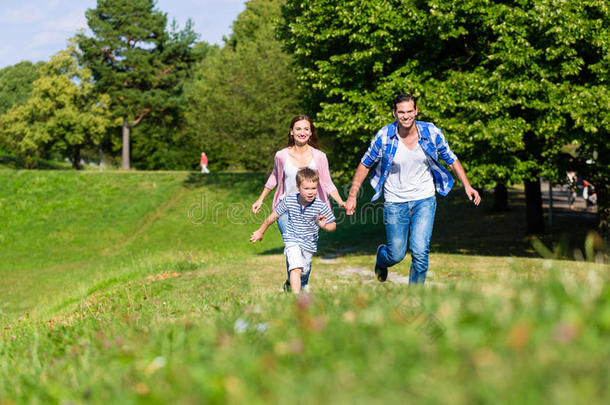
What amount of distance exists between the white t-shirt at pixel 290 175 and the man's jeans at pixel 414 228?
3.80ft

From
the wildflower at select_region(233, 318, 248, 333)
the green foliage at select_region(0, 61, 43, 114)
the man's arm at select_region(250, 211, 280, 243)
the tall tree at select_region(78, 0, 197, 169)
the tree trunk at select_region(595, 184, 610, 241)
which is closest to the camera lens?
the wildflower at select_region(233, 318, 248, 333)

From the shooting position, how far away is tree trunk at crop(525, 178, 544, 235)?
19.4m

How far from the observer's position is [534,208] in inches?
779

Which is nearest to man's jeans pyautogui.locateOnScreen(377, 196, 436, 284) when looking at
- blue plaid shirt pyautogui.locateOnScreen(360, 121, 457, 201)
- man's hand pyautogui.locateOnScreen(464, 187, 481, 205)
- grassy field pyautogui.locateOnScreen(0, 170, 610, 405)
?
blue plaid shirt pyautogui.locateOnScreen(360, 121, 457, 201)

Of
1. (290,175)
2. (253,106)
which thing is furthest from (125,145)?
(290,175)

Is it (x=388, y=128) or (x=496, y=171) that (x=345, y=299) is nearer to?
(x=388, y=128)

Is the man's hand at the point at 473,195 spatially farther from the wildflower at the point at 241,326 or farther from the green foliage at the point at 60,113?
the green foliage at the point at 60,113

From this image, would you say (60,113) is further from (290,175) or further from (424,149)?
(424,149)

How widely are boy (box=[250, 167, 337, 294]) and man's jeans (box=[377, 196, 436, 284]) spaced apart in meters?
0.77

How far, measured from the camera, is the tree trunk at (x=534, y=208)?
19.4m

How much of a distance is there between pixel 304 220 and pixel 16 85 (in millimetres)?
70380

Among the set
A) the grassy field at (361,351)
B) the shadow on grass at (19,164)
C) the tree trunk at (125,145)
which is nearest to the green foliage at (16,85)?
the shadow on grass at (19,164)

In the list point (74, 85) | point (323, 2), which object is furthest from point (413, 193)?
point (74, 85)

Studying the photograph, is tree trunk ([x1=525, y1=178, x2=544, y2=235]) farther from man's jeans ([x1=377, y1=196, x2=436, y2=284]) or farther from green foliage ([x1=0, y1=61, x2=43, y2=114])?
green foliage ([x1=0, y1=61, x2=43, y2=114])
